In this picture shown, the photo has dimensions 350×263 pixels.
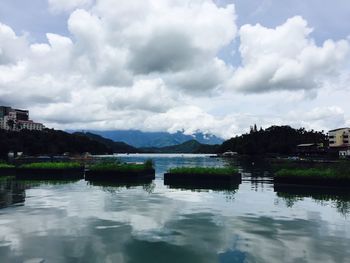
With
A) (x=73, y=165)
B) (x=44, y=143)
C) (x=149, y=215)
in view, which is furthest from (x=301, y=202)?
(x=44, y=143)

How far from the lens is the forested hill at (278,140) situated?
175375 mm

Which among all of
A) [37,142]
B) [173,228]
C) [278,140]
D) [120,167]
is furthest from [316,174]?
[278,140]

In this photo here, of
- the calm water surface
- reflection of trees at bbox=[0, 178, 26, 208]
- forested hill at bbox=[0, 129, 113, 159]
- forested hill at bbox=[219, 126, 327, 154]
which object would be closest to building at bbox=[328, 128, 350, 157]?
forested hill at bbox=[219, 126, 327, 154]

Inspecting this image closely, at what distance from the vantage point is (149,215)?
1477cm

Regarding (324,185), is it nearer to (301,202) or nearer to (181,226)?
(301,202)

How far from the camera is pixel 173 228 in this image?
12.5 metres

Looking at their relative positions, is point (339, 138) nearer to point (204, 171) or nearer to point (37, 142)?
point (37, 142)

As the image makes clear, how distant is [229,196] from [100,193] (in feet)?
24.0

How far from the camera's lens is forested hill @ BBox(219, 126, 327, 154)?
17538 centimetres

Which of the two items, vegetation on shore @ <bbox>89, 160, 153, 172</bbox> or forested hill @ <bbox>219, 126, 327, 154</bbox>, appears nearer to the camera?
vegetation on shore @ <bbox>89, 160, 153, 172</bbox>

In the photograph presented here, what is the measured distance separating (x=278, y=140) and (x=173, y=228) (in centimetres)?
17974

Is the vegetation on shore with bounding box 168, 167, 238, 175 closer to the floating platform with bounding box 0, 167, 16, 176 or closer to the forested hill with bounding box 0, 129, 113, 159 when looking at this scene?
the floating platform with bounding box 0, 167, 16, 176

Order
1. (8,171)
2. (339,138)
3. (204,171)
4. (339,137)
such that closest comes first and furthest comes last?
(204,171)
(8,171)
(339,137)
(339,138)

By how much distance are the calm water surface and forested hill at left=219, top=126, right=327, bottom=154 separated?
524 ft
